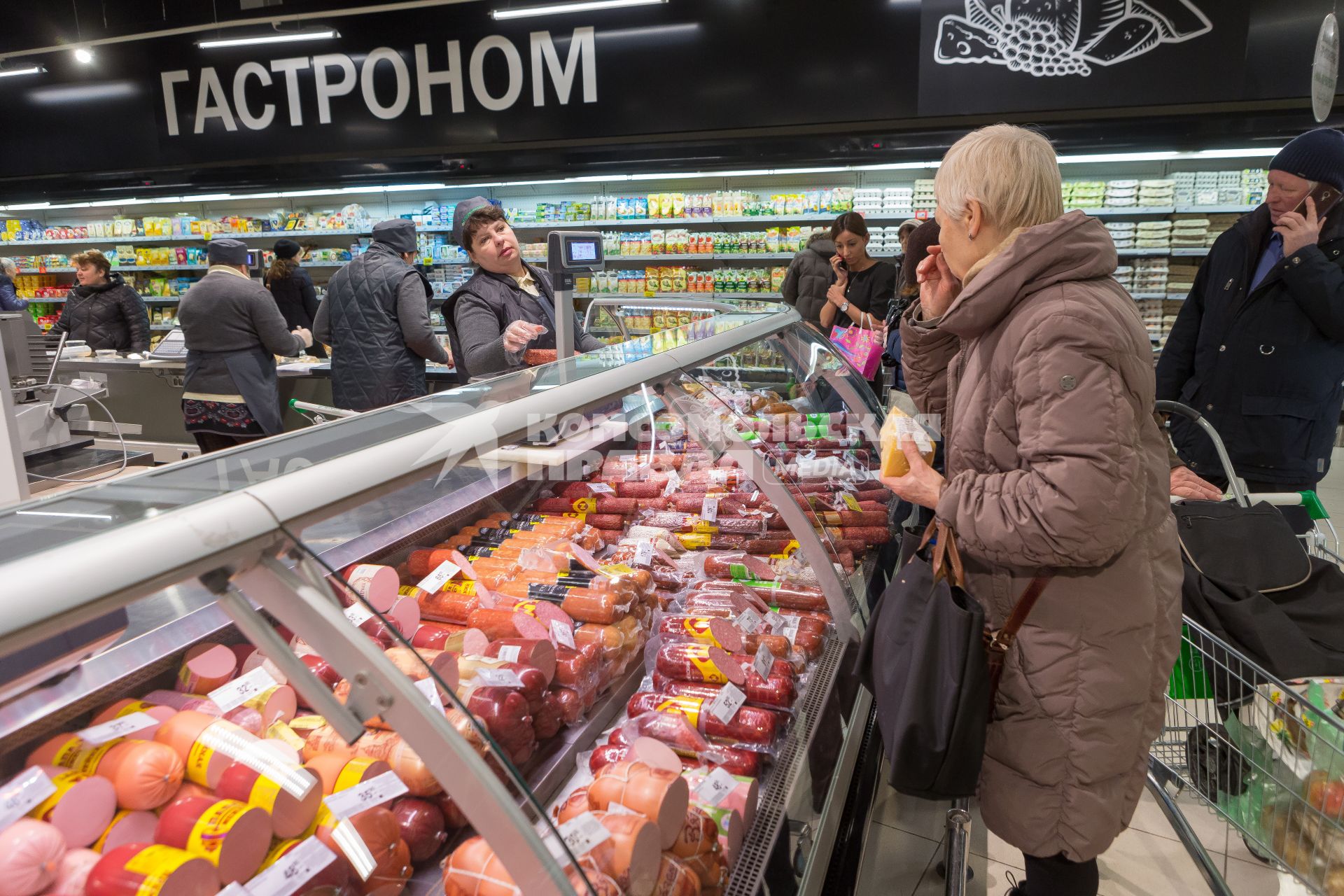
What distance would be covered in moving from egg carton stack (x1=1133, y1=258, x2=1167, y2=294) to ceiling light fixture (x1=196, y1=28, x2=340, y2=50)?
7148mm

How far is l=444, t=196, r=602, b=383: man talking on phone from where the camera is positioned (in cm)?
312

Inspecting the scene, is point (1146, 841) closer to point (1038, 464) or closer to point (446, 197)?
point (1038, 464)

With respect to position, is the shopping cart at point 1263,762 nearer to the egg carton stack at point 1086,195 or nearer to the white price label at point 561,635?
the white price label at point 561,635

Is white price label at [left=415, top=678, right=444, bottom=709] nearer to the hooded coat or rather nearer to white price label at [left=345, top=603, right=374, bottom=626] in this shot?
white price label at [left=345, top=603, right=374, bottom=626]

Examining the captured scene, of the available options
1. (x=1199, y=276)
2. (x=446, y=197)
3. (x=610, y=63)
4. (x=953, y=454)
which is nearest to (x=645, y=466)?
(x=953, y=454)

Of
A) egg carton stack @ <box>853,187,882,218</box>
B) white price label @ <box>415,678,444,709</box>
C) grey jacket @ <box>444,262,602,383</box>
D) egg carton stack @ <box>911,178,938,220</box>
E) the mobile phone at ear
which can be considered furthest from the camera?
egg carton stack @ <box>853,187,882,218</box>

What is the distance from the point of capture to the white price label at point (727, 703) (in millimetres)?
1722

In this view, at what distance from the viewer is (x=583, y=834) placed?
3.96 feet

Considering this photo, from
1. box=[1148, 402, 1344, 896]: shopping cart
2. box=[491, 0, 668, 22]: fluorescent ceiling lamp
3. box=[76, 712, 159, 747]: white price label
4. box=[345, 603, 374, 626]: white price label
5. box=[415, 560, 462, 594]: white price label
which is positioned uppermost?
box=[491, 0, 668, 22]: fluorescent ceiling lamp

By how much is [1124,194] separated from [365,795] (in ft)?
23.3

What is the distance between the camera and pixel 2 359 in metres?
3.01

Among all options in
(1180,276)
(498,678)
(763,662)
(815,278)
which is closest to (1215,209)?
(1180,276)

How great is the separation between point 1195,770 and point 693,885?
1298 mm

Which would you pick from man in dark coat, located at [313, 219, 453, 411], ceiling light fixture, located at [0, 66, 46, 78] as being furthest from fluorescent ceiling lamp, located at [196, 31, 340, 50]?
man in dark coat, located at [313, 219, 453, 411]
